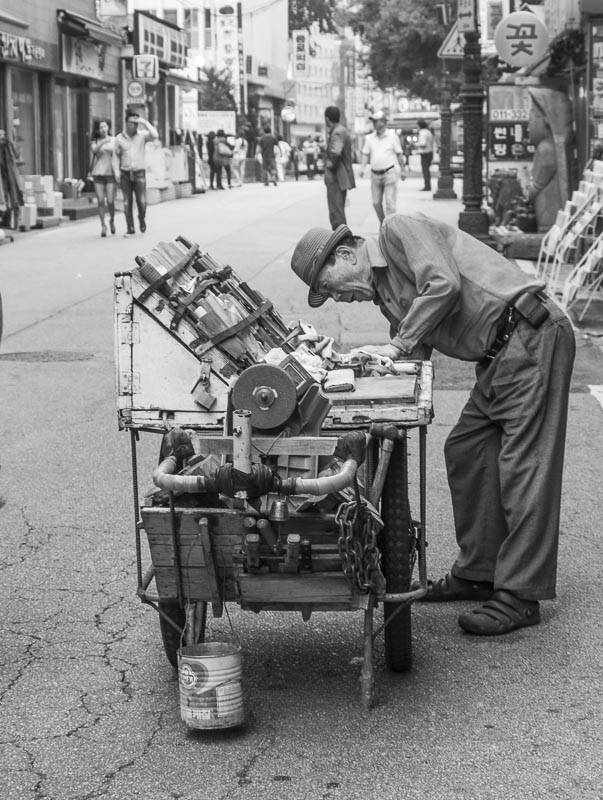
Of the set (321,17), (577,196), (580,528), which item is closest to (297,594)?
(580,528)

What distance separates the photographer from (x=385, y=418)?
408 centimetres

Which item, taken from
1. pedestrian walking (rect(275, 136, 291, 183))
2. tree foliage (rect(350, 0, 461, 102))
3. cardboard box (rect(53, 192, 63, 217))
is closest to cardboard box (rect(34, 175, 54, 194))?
cardboard box (rect(53, 192, 63, 217))

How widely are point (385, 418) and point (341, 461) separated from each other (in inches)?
9.0

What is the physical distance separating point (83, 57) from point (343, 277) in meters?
30.4

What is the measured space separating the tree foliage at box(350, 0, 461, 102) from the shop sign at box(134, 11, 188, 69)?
10.4 meters

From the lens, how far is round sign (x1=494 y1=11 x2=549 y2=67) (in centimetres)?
1855

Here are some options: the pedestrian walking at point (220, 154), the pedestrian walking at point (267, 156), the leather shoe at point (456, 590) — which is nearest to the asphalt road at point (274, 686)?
the leather shoe at point (456, 590)

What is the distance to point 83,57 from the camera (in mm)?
33250

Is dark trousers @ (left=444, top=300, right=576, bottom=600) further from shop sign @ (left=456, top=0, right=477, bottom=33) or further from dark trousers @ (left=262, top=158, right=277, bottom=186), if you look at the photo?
dark trousers @ (left=262, top=158, right=277, bottom=186)

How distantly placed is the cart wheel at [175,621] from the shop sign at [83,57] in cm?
2894

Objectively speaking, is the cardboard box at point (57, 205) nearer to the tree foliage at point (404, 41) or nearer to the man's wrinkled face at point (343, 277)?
the man's wrinkled face at point (343, 277)

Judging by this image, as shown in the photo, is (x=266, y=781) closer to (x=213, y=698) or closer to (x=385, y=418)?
(x=213, y=698)

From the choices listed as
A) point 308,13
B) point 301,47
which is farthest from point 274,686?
point 308,13

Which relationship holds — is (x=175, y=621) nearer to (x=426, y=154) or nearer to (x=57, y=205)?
(x=57, y=205)
